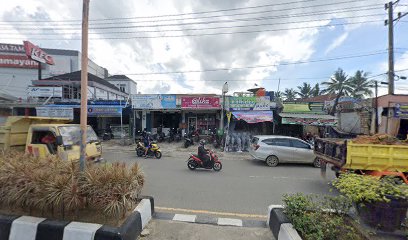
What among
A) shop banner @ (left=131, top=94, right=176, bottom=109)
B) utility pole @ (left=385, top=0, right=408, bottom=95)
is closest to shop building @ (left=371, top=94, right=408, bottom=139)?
utility pole @ (left=385, top=0, right=408, bottom=95)

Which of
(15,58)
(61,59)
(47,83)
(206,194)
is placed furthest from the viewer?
(61,59)

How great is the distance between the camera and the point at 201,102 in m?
14.7

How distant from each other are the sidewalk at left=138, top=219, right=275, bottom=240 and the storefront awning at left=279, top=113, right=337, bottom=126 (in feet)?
38.2

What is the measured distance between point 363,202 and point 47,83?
2420 centimetres

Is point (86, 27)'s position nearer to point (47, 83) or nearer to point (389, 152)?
point (389, 152)

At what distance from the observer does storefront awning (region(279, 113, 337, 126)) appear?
13789 mm

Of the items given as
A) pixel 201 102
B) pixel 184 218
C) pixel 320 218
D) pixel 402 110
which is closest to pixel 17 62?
pixel 201 102

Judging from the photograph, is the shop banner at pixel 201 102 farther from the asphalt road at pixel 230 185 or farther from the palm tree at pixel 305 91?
the palm tree at pixel 305 91

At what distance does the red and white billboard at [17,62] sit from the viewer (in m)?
27.2

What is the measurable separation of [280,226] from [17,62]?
3642 cm

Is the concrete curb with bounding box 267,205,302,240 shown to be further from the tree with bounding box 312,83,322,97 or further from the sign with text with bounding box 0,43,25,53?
the tree with bounding box 312,83,322,97

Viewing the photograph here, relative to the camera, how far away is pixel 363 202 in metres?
2.73

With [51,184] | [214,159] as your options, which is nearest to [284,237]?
[51,184]

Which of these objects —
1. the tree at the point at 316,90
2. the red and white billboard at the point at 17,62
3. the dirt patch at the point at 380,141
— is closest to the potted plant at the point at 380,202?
the dirt patch at the point at 380,141
